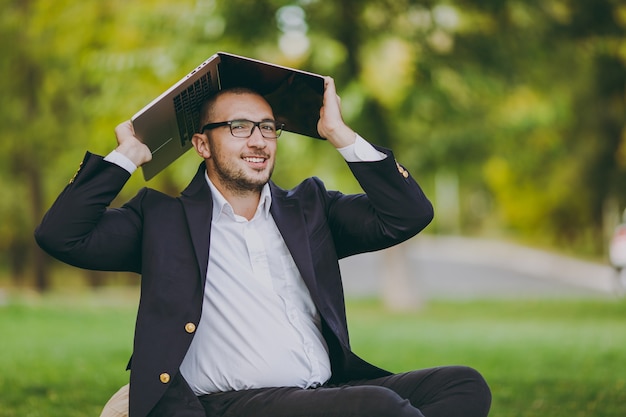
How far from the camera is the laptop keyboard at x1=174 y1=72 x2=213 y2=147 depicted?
3984 millimetres

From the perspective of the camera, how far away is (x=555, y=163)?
32.7 m

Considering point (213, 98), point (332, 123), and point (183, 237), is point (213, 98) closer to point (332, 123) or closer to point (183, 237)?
point (332, 123)

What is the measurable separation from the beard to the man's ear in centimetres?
8

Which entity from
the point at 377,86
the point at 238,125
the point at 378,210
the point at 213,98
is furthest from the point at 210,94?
the point at 377,86

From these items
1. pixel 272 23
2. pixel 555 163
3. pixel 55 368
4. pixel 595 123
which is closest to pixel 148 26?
pixel 272 23

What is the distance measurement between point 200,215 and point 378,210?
2.30 ft

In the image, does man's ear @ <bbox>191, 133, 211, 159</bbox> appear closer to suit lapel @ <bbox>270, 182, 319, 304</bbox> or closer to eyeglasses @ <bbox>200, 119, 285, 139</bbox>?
eyeglasses @ <bbox>200, 119, 285, 139</bbox>

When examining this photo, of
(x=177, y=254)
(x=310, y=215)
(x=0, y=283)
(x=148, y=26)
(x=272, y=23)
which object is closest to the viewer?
(x=177, y=254)

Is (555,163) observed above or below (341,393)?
above

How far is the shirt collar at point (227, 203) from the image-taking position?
3.97 metres

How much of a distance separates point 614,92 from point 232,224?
81.6 feet

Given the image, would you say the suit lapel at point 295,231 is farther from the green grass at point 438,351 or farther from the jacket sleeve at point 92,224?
the green grass at point 438,351

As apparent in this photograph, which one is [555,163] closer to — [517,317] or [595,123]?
[595,123]

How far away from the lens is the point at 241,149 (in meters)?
3.97
